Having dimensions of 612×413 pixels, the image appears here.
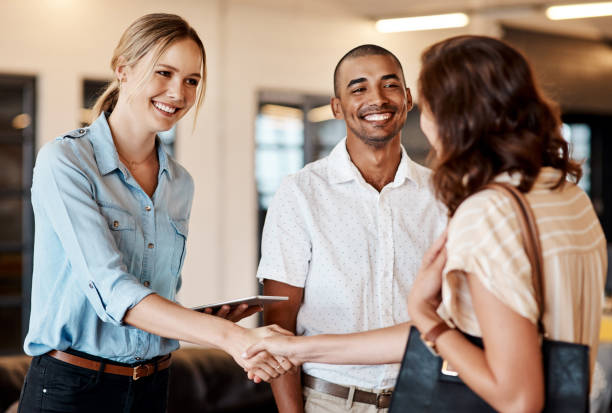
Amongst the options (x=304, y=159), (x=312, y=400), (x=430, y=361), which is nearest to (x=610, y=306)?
(x=304, y=159)

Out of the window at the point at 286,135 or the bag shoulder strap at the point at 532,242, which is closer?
the bag shoulder strap at the point at 532,242

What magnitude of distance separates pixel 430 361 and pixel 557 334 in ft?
0.77

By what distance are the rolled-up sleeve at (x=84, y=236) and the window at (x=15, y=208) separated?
13.8ft

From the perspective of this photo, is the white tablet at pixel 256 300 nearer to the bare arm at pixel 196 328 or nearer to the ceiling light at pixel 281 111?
the bare arm at pixel 196 328

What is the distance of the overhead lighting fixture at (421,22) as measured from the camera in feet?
23.3

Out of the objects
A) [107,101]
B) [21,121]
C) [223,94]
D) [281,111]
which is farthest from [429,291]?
[281,111]

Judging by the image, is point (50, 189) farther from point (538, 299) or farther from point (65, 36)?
point (65, 36)

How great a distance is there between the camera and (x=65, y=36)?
570 cm

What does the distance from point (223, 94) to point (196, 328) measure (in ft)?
15.8

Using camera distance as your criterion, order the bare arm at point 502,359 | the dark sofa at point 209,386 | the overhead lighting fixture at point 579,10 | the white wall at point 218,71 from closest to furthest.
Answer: the bare arm at point 502,359
the dark sofa at point 209,386
the white wall at point 218,71
the overhead lighting fixture at point 579,10

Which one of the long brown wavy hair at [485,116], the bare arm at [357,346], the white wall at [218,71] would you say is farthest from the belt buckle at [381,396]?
the white wall at [218,71]

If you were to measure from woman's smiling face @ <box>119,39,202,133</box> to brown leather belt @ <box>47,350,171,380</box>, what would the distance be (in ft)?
2.02

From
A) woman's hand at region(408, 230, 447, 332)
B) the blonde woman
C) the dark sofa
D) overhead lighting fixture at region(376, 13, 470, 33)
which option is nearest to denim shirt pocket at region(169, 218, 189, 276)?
the blonde woman

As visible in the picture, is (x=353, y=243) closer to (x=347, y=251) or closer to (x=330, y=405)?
(x=347, y=251)
